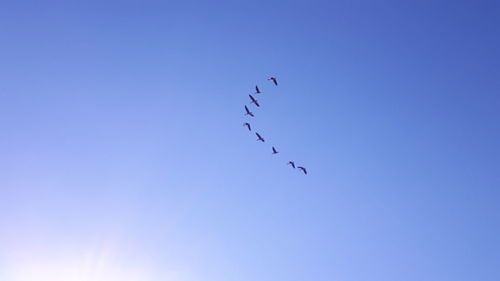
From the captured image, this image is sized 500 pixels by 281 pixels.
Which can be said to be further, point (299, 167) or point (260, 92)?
point (299, 167)

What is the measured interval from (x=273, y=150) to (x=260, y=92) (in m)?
11.2

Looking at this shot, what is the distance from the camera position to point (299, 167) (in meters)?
61.3

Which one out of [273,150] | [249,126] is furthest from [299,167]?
[249,126]

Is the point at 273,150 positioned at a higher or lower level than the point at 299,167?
higher

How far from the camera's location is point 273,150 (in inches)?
2457

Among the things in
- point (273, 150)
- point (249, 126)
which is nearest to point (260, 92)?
point (249, 126)

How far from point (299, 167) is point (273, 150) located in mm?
4676

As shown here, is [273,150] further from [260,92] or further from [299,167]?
[260,92]

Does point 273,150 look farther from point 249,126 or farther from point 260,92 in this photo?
point 260,92

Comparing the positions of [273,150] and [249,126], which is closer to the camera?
[249,126]

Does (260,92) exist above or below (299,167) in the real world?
above

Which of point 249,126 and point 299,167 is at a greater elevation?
point 249,126

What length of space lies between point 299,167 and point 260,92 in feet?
44.8

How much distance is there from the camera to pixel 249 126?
58.2 m
